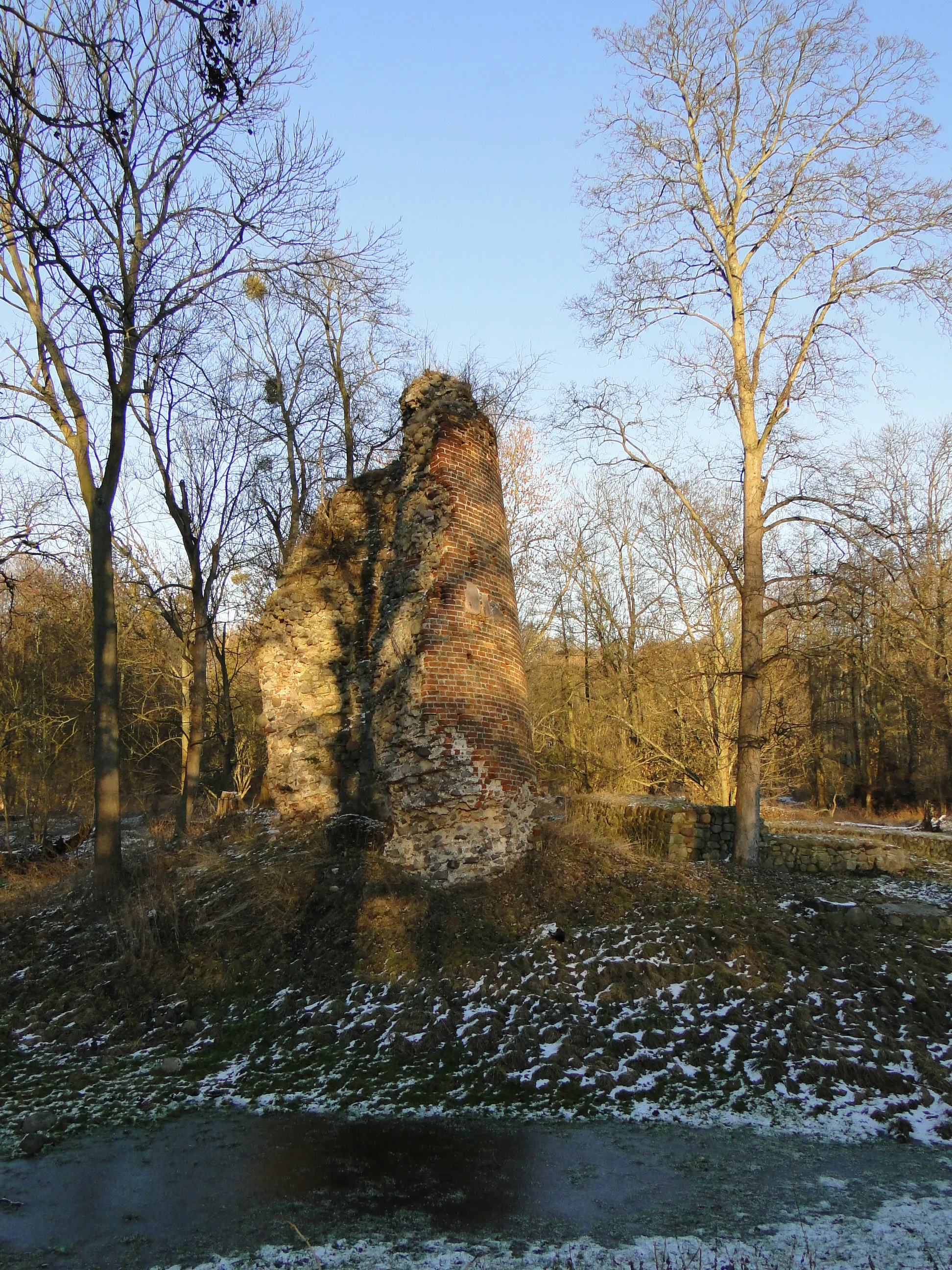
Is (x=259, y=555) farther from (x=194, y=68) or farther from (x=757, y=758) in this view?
(x=194, y=68)

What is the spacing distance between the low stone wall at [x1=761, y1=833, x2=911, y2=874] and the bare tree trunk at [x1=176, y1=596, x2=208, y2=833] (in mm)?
10016

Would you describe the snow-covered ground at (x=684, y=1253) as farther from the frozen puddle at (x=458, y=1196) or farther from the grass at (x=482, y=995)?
the grass at (x=482, y=995)

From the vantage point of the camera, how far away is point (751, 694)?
11.4 meters

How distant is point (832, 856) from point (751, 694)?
3472mm

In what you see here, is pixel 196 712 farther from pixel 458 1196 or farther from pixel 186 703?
pixel 458 1196

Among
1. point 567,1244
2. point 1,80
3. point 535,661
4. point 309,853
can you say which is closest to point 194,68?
point 1,80

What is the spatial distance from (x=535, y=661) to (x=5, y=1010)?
18.7 meters

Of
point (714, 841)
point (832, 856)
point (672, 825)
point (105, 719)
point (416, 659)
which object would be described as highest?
point (416, 659)

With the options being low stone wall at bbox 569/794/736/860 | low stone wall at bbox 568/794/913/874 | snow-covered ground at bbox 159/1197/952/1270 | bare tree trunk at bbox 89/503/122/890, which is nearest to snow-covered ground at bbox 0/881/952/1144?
snow-covered ground at bbox 159/1197/952/1270

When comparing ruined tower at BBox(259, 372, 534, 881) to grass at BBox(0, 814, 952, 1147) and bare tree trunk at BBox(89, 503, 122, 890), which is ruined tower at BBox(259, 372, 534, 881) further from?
bare tree trunk at BBox(89, 503, 122, 890)

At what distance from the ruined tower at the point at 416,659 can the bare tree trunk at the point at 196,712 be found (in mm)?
5288

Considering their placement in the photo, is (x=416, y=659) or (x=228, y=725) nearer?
(x=416, y=659)

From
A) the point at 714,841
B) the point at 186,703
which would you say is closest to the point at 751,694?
the point at 714,841

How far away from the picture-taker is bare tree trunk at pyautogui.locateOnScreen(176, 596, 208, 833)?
52.5 feet
